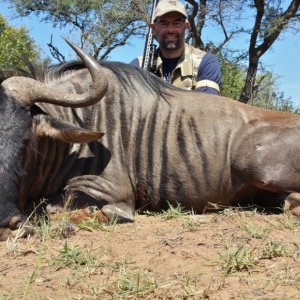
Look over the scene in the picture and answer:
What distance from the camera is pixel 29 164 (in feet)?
11.4

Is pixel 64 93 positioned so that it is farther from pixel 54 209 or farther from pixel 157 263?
pixel 157 263

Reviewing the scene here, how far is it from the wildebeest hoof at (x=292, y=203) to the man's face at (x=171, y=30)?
90.7 inches

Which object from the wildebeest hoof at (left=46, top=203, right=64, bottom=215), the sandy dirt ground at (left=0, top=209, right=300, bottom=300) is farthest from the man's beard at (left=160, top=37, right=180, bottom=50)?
the sandy dirt ground at (left=0, top=209, right=300, bottom=300)

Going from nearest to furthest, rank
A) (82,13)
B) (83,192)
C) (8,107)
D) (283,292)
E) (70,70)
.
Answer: (283,292) → (8,107) → (83,192) → (70,70) → (82,13)

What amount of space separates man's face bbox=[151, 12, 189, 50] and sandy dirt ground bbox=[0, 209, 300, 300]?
8.89ft

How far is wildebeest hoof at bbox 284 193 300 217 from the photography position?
12.5 feet

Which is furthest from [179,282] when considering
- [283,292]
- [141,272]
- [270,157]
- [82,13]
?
[82,13]

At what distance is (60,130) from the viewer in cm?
356

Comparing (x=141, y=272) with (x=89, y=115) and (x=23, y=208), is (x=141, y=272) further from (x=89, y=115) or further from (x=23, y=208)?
(x=89, y=115)

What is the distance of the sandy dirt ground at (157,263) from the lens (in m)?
2.14

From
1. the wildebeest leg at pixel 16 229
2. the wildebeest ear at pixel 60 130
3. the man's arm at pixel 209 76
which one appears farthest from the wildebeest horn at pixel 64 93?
the man's arm at pixel 209 76

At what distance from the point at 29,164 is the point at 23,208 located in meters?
0.28

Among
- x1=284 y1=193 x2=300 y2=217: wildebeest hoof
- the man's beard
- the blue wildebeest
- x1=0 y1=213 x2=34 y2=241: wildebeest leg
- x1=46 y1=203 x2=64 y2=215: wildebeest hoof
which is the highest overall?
the man's beard

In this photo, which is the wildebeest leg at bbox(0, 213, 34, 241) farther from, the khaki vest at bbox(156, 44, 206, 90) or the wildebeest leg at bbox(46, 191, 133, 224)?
the khaki vest at bbox(156, 44, 206, 90)
